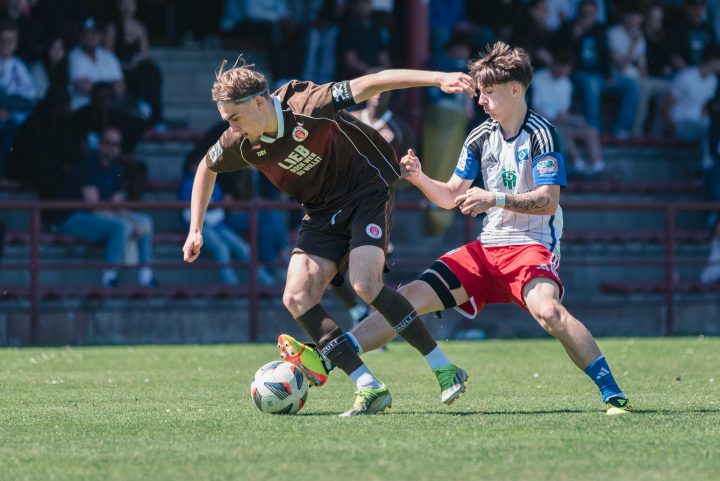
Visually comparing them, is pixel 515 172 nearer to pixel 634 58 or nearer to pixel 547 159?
pixel 547 159

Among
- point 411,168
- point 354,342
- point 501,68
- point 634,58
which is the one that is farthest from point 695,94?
point 354,342

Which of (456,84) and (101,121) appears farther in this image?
(101,121)

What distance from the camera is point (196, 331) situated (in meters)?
14.5

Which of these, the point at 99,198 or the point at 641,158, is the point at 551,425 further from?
the point at 641,158

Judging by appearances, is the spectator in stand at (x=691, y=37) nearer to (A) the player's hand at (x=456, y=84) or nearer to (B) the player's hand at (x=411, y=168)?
(B) the player's hand at (x=411, y=168)

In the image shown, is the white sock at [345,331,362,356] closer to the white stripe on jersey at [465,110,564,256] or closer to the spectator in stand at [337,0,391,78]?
the white stripe on jersey at [465,110,564,256]

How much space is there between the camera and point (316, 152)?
726 centimetres

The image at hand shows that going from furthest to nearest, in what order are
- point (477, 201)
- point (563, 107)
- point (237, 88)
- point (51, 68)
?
point (563, 107), point (51, 68), point (237, 88), point (477, 201)

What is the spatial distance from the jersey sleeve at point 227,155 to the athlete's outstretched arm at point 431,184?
34.7 inches

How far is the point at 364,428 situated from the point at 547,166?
1.71 meters

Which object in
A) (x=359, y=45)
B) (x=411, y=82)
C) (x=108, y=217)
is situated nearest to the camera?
(x=411, y=82)

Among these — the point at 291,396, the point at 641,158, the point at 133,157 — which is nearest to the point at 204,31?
the point at 133,157

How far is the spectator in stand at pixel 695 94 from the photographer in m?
18.6

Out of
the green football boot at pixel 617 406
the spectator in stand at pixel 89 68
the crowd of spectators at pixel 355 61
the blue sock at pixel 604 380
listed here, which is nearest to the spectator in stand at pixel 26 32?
the crowd of spectators at pixel 355 61
